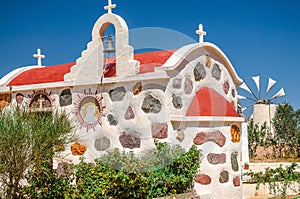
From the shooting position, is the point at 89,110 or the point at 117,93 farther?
the point at 89,110

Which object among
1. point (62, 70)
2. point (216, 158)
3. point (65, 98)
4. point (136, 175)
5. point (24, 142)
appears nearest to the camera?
point (24, 142)

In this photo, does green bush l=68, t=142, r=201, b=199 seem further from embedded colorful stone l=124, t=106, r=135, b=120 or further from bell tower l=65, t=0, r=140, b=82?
bell tower l=65, t=0, r=140, b=82

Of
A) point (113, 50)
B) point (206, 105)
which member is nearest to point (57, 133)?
point (113, 50)

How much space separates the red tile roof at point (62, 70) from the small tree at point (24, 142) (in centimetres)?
194

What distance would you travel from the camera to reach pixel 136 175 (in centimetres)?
732

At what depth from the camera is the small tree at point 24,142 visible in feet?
22.2

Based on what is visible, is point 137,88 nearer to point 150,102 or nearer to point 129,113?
point 150,102

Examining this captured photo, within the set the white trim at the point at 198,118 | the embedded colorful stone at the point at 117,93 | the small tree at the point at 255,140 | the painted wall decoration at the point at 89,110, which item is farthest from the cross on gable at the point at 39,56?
the small tree at the point at 255,140

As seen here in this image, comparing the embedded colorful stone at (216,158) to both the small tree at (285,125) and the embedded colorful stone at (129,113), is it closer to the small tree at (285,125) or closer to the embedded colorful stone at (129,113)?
the embedded colorful stone at (129,113)

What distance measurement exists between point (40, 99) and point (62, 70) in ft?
3.00

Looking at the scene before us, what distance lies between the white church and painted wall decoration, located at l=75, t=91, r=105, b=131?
2 cm

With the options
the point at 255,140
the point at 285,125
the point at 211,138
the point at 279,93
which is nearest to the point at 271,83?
the point at 279,93

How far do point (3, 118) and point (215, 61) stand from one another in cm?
469

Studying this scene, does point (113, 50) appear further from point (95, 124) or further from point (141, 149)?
point (141, 149)
